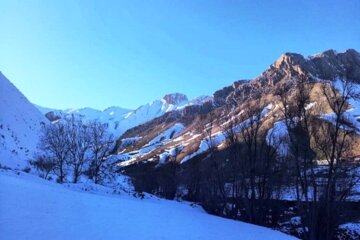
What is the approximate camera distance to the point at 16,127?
38375 millimetres

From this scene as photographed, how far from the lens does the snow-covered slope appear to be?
27.9 meters

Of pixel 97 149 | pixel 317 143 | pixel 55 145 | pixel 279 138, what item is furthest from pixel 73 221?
pixel 97 149

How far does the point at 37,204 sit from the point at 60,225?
4.34 feet

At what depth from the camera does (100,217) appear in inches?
396

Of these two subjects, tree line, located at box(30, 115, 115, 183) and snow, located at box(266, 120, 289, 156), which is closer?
snow, located at box(266, 120, 289, 156)

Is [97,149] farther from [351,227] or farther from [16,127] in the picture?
[351,227]

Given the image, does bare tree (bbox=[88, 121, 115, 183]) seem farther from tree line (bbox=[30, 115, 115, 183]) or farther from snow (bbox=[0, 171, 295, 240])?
snow (bbox=[0, 171, 295, 240])

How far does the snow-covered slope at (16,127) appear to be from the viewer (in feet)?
91.4

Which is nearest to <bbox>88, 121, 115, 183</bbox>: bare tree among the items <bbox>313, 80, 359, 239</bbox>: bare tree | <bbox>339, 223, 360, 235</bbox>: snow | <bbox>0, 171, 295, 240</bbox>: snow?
<bbox>339, 223, 360, 235</bbox>: snow

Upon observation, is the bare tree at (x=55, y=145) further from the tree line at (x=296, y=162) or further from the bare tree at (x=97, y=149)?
the tree line at (x=296, y=162)

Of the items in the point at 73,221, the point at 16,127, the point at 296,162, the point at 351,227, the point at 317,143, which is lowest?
the point at 351,227

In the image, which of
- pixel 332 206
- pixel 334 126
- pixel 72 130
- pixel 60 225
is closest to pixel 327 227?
pixel 332 206

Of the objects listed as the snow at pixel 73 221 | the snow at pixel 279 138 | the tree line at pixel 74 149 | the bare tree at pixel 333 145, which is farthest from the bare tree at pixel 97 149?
the snow at pixel 73 221

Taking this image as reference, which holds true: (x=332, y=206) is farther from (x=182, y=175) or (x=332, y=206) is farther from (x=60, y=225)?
(x=182, y=175)
